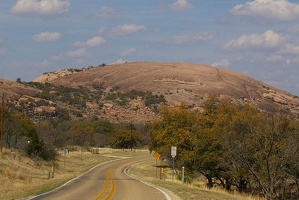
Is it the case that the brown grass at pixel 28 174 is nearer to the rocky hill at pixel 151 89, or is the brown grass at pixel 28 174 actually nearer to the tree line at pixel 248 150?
the tree line at pixel 248 150

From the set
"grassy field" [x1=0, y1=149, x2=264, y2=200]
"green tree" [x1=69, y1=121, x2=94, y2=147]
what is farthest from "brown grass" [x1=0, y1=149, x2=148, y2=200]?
"green tree" [x1=69, y1=121, x2=94, y2=147]

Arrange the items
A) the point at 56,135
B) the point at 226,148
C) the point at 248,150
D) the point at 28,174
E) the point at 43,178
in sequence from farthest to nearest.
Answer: the point at 56,135, the point at 28,174, the point at 43,178, the point at 226,148, the point at 248,150

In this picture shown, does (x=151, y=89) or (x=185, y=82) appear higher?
(x=185, y=82)

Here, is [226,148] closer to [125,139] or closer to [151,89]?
[125,139]

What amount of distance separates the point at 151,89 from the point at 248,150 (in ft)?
419

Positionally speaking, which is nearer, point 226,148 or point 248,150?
point 248,150

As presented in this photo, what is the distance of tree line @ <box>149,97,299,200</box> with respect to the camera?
117 ft

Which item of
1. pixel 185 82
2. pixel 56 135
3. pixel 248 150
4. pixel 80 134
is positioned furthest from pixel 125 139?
pixel 248 150

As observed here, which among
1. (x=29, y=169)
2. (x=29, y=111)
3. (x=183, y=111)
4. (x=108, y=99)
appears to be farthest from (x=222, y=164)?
(x=108, y=99)

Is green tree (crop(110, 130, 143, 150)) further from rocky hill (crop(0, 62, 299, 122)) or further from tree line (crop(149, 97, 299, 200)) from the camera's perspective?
tree line (crop(149, 97, 299, 200))

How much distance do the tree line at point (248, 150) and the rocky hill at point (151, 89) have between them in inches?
3503

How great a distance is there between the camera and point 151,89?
545 ft

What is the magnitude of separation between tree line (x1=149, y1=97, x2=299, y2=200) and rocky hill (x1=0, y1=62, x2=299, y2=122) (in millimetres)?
88972

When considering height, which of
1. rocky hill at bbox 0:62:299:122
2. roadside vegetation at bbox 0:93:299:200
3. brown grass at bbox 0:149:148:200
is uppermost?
rocky hill at bbox 0:62:299:122
